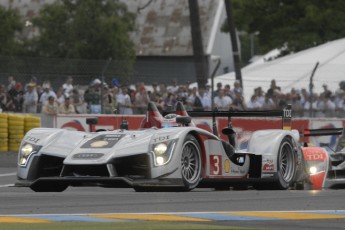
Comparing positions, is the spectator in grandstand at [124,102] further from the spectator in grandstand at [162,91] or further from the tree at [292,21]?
the tree at [292,21]

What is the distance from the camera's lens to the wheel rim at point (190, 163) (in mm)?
12820

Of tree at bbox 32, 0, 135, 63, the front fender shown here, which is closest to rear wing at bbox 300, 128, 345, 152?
the front fender

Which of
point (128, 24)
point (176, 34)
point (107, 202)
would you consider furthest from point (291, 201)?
point (176, 34)

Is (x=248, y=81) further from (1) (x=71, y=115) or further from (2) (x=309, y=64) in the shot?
(1) (x=71, y=115)

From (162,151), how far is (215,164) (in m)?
1.02

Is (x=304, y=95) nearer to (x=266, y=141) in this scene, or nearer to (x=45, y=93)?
(x=45, y=93)

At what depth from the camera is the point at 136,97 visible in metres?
25.6

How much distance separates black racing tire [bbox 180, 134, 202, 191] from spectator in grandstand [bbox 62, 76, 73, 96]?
38.3 feet

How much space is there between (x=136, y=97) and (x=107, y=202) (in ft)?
47.3

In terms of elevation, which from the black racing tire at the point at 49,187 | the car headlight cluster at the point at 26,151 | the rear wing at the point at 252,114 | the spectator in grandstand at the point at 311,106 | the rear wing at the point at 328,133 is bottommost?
the black racing tire at the point at 49,187

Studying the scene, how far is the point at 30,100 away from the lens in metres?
24.5

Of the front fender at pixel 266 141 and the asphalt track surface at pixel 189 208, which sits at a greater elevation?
the front fender at pixel 266 141

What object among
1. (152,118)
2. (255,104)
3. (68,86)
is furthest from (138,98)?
(152,118)

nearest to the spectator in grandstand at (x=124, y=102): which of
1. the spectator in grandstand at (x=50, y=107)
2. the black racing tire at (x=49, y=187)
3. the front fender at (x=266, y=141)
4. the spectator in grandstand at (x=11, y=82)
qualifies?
the spectator in grandstand at (x=50, y=107)
